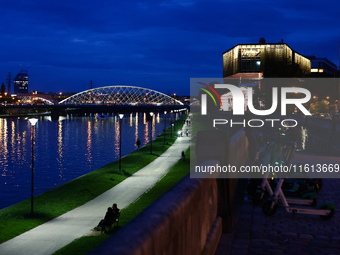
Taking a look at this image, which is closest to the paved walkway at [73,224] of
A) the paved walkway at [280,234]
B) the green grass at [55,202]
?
the green grass at [55,202]

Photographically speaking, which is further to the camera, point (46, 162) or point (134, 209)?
point (46, 162)

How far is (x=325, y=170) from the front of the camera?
19.6 meters

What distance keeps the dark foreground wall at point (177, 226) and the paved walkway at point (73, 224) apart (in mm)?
9336

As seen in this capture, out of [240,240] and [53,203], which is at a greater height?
[240,240]

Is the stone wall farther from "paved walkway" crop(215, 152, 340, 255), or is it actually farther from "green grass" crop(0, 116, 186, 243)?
"green grass" crop(0, 116, 186, 243)

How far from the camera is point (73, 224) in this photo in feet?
62.5

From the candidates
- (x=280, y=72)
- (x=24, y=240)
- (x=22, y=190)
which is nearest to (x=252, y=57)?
(x=280, y=72)

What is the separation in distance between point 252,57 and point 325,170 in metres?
129

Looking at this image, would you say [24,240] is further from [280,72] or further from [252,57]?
[252,57]

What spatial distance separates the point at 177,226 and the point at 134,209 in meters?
16.7

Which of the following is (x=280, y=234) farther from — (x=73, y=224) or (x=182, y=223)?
(x=73, y=224)

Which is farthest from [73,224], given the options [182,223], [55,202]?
[182,223]

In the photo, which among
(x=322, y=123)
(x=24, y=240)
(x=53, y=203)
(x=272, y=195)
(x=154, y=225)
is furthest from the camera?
(x=322, y=123)

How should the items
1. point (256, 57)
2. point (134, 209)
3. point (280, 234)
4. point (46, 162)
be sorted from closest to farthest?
point (280, 234), point (134, 209), point (46, 162), point (256, 57)
